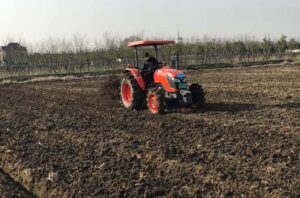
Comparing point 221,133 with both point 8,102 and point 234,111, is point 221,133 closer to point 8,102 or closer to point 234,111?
point 234,111

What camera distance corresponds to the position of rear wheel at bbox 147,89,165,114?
10820 millimetres

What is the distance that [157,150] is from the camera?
24.3 ft

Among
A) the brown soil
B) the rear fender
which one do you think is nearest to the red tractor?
the rear fender

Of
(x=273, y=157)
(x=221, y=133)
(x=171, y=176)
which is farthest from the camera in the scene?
(x=221, y=133)

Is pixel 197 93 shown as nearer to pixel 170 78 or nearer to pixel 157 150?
pixel 170 78

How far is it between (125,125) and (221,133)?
7.78 ft

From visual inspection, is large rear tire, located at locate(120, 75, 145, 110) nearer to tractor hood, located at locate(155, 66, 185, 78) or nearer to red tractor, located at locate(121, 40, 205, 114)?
red tractor, located at locate(121, 40, 205, 114)

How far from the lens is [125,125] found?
9.98 m

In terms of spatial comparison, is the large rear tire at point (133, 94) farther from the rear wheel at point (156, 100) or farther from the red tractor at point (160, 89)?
the rear wheel at point (156, 100)

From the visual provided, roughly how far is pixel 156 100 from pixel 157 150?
354cm

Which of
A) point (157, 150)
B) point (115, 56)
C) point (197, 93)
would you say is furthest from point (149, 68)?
point (115, 56)

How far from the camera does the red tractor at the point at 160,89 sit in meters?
10.8

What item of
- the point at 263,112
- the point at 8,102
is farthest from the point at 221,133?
the point at 8,102

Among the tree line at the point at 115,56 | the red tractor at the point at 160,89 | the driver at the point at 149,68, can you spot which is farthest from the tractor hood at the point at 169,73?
the tree line at the point at 115,56
